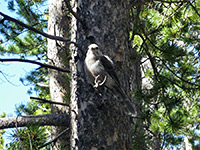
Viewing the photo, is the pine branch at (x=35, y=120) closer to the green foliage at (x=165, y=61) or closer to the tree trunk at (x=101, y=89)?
the tree trunk at (x=101, y=89)

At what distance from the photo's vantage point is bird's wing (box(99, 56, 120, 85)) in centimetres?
273

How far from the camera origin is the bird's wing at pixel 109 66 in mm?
2730

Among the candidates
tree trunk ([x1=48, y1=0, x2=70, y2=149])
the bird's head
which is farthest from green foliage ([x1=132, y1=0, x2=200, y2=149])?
the bird's head

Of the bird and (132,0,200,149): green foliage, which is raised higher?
(132,0,200,149): green foliage

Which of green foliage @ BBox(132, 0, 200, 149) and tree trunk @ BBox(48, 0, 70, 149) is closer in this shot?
green foliage @ BBox(132, 0, 200, 149)

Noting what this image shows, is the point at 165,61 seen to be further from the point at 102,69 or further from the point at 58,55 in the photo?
the point at 102,69

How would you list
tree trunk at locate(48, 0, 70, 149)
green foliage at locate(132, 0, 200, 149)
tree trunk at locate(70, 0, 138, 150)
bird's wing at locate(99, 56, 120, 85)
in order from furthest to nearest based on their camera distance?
tree trunk at locate(48, 0, 70, 149) → green foliage at locate(132, 0, 200, 149) → bird's wing at locate(99, 56, 120, 85) → tree trunk at locate(70, 0, 138, 150)

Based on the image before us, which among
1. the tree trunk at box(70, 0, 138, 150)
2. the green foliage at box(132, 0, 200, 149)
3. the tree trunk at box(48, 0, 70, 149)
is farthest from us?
the tree trunk at box(48, 0, 70, 149)

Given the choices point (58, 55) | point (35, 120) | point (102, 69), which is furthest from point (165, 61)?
point (35, 120)

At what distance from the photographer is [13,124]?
341 cm

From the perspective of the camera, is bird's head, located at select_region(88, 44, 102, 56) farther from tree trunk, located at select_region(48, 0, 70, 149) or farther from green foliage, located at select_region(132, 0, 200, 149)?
tree trunk, located at select_region(48, 0, 70, 149)

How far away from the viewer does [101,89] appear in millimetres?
2705

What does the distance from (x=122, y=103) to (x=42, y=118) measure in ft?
3.59

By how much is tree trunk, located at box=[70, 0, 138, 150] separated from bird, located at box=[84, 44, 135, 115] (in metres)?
0.06
